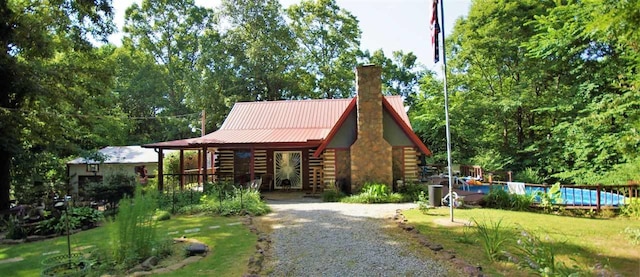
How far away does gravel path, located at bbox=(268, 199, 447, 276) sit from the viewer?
5.51m

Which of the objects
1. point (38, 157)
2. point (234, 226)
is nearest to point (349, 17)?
point (38, 157)

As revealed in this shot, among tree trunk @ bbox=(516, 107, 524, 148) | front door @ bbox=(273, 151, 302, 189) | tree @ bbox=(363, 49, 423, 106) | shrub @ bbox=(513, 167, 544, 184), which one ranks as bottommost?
shrub @ bbox=(513, 167, 544, 184)

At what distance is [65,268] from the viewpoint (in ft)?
18.7

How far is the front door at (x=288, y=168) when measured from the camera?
1805cm

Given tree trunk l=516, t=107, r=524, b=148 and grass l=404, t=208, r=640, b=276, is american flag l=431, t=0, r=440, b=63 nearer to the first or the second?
grass l=404, t=208, r=640, b=276

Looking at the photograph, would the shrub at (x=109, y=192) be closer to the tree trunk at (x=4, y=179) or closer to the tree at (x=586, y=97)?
the tree trunk at (x=4, y=179)

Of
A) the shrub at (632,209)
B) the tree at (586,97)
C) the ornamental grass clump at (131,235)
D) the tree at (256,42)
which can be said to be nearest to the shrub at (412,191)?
the shrub at (632,209)

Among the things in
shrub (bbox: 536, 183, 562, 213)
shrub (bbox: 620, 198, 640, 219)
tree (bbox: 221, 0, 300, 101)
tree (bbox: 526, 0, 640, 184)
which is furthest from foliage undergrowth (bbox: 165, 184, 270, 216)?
tree (bbox: 221, 0, 300, 101)

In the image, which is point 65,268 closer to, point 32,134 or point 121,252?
point 121,252

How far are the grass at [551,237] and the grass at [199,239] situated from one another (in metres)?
3.78

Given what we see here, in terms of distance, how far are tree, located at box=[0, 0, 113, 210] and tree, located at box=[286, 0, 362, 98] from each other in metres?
20.5

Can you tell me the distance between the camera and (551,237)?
725 cm

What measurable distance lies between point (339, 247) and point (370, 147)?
7755 millimetres

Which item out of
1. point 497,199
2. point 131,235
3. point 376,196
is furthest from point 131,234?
point 497,199
